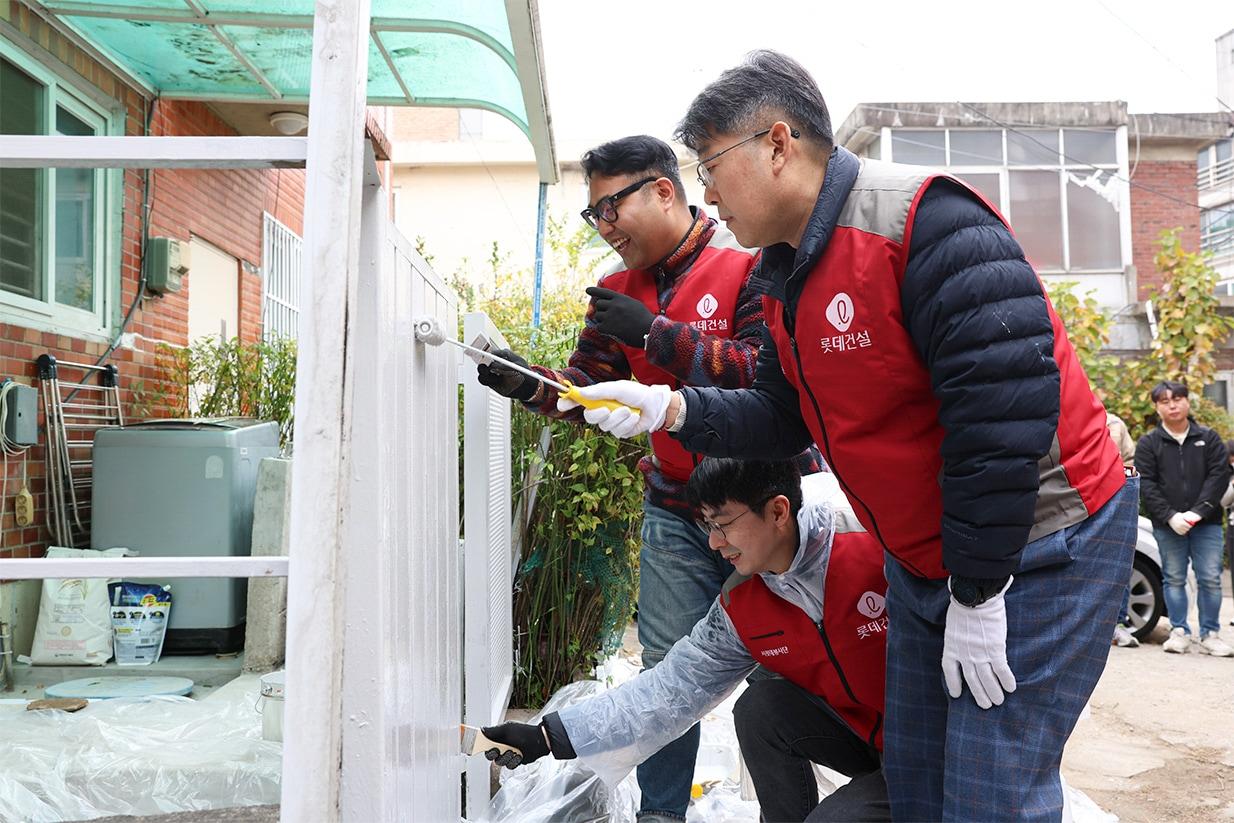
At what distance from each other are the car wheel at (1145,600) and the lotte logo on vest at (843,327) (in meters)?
6.46

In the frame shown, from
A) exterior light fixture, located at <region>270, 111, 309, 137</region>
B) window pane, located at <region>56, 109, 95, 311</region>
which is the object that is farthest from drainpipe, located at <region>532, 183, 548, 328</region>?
window pane, located at <region>56, 109, 95, 311</region>

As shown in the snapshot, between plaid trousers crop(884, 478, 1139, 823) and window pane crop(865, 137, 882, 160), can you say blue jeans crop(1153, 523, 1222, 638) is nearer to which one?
plaid trousers crop(884, 478, 1139, 823)

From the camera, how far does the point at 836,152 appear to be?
1.72 meters

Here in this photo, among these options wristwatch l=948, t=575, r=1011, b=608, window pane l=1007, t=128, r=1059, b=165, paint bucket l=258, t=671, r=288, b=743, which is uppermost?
window pane l=1007, t=128, r=1059, b=165

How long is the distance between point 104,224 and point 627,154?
3655 mm

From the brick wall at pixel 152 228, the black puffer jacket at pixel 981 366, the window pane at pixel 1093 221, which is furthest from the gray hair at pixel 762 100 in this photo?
the window pane at pixel 1093 221

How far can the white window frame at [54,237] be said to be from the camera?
14.1 ft

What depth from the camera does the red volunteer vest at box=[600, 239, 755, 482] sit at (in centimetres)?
258

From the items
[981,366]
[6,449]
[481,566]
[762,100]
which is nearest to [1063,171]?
[481,566]

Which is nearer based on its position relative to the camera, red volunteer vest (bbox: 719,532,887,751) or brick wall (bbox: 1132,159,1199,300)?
red volunteer vest (bbox: 719,532,887,751)

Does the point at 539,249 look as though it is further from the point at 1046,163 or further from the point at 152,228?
the point at 1046,163

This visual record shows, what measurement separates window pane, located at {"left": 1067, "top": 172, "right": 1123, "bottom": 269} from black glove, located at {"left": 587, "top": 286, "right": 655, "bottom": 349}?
14.9m

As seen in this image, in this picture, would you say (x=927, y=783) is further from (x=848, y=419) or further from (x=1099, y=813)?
(x=1099, y=813)

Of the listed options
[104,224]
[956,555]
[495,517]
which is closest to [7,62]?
[104,224]
